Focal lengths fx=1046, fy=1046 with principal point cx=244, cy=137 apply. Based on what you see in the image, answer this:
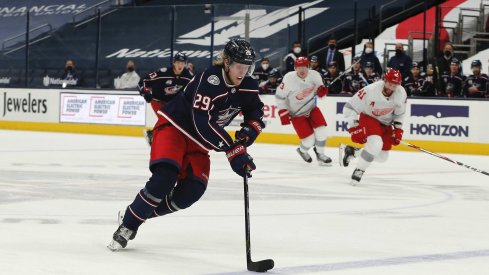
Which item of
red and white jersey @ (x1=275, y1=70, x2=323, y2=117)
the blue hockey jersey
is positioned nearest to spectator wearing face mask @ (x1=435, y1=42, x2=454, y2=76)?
red and white jersey @ (x1=275, y1=70, x2=323, y2=117)

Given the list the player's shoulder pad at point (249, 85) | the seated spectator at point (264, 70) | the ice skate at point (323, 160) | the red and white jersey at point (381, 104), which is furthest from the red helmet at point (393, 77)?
the seated spectator at point (264, 70)

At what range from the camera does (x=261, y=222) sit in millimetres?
7074

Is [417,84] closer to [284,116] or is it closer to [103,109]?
[284,116]

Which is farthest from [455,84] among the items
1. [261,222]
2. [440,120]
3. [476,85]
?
[261,222]

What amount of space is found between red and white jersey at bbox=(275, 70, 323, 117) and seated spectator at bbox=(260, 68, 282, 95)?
3931 millimetres

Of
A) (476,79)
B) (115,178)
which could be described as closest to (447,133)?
(476,79)

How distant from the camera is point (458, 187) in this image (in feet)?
34.5

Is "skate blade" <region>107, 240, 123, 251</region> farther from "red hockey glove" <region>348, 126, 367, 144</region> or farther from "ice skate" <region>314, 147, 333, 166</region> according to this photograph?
"ice skate" <region>314, 147, 333, 166</region>

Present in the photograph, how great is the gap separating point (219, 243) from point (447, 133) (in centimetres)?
1053

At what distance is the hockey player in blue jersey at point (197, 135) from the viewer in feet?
17.5

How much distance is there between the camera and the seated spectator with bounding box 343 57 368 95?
16.7 m

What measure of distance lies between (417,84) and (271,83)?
2681 millimetres

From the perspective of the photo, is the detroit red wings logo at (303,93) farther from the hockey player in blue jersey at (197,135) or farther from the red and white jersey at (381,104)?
the hockey player in blue jersey at (197,135)

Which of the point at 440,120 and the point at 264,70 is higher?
the point at 264,70
